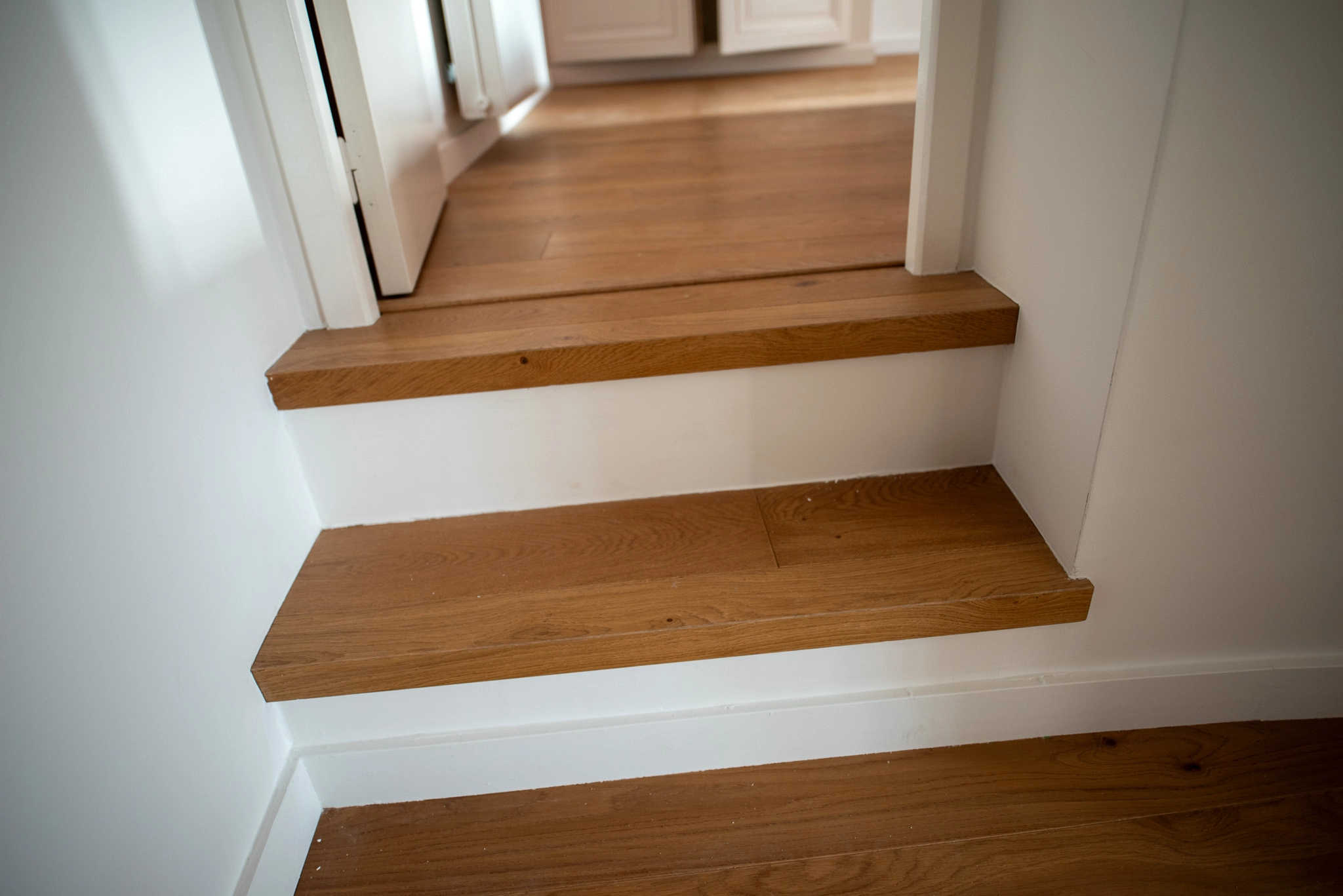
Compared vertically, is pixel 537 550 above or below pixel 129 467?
below

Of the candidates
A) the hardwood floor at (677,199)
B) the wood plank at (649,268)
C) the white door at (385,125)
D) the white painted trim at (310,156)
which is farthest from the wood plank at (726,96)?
the white painted trim at (310,156)

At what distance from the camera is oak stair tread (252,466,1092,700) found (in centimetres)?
87

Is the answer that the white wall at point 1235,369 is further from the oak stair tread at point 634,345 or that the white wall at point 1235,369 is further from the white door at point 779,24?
the white door at point 779,24

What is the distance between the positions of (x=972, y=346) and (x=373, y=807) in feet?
2.83

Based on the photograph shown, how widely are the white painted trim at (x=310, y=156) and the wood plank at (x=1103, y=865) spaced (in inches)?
27.9

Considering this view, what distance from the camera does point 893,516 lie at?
100cm

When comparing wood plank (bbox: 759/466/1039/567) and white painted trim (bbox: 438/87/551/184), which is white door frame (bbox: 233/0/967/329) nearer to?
wood plank (bbox: 759/466/1039/567)

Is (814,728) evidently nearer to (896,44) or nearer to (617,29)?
(617,29)

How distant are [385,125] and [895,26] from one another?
2.87 meters

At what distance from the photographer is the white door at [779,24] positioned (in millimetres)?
2920

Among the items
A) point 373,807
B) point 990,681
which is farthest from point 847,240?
point 373,807

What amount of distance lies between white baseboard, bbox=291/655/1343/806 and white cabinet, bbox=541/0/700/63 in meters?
2.69

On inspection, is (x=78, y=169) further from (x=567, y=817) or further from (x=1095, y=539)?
(x=1095, y=539)

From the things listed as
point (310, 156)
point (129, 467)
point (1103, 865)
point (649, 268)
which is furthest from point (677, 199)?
point (1103, 865)
